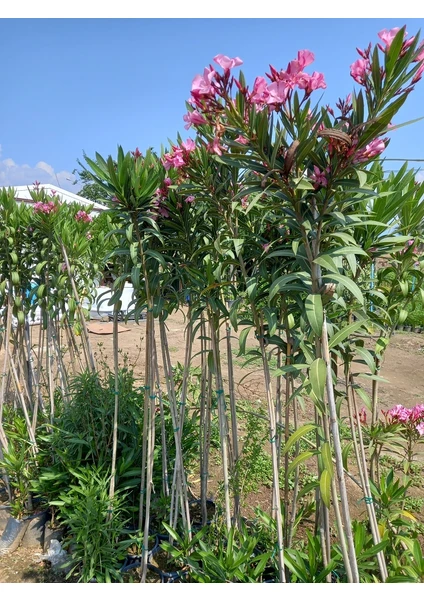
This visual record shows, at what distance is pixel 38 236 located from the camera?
2.51 meters

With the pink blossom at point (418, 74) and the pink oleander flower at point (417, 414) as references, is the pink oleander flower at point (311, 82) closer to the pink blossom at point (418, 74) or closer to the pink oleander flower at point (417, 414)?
the pink blossom at point (418, 74)

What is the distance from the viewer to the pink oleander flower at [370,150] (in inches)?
43.4

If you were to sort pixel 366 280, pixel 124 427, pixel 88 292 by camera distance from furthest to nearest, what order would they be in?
1. pixel 88 292
2. pixel 124 427
3. pixel 366 280

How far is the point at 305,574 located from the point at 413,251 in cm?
117

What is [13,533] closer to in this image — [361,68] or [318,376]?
[318,376]

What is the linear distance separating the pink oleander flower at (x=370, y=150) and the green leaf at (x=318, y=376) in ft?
1.76

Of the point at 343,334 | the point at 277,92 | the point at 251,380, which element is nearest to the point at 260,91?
the point at 277,92

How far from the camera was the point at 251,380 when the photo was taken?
4.74m

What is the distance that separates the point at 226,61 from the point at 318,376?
2.76ft

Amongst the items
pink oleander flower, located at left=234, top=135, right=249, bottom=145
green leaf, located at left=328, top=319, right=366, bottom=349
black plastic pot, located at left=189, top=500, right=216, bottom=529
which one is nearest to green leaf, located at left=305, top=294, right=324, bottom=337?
green leaf, located at left=328, top=319, right=366, bottom=349

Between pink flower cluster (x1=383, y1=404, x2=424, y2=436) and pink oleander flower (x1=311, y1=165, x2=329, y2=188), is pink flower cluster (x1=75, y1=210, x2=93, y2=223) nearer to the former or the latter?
pink oleander flower (x1=311, y1=165, x2=329, y2=188)

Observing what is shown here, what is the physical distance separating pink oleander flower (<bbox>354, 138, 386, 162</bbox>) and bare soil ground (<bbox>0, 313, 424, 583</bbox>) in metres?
0.99
